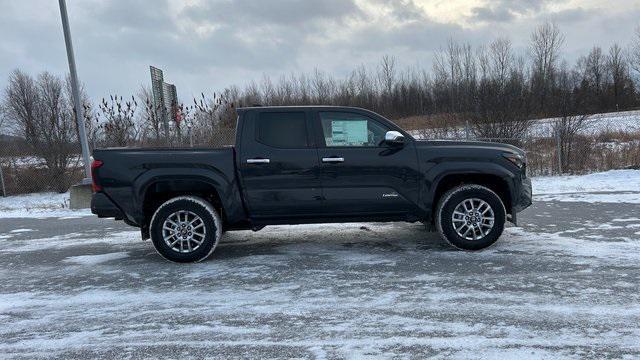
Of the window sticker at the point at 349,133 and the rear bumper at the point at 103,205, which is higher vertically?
the window sticker at the point at 349,133

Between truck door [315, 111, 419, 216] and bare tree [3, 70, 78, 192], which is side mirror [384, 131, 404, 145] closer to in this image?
truck door [315, 111, 419, 216]

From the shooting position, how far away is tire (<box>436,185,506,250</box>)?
6.27 metres

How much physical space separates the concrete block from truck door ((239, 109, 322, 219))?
294 inches

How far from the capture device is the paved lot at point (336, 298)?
3.78 meters

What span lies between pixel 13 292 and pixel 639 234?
7.83 metres

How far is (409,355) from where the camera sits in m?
3.56

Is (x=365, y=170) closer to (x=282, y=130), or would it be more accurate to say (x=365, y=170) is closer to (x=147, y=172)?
(x=282, y=130)

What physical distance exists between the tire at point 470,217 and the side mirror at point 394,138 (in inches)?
35.9

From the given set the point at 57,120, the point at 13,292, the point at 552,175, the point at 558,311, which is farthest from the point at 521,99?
the point at 57,120

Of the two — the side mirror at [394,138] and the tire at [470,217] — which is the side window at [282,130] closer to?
the side mirror at [394,138]

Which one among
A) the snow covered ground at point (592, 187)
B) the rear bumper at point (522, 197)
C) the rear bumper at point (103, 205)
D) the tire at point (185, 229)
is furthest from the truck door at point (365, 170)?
the snow covered ground at point (592, 187)

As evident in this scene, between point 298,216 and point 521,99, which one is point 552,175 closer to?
point 521,99

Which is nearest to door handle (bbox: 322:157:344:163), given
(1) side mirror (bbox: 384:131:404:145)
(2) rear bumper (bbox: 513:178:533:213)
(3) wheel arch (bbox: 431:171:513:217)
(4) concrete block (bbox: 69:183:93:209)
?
(1) side mirror (bbox: 384:131:404:145)

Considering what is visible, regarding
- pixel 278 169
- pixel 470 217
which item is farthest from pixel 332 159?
pixel 470 217
